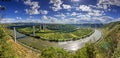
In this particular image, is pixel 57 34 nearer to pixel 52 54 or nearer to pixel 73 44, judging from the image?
pixel 73 44

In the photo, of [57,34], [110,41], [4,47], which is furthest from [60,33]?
[4,47]

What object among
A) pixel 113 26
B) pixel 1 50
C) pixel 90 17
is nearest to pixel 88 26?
pixel 90 17

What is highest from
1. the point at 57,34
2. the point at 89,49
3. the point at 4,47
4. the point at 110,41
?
the point at 4,47

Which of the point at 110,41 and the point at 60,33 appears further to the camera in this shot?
the point at 110,41

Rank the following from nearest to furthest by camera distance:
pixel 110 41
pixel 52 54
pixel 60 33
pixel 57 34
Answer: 1. pixel 52 54
2. pixel 57 34
3. pixel 60 33
4. pixel 110 41

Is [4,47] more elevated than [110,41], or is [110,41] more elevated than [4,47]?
[4,47]

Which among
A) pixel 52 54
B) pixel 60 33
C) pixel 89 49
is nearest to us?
pixel 89 49

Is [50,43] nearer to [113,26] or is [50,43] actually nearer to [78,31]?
[78,31]

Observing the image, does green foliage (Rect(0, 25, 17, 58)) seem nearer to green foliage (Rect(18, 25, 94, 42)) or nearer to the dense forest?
the dense forest

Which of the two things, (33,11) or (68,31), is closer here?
(33,11)
